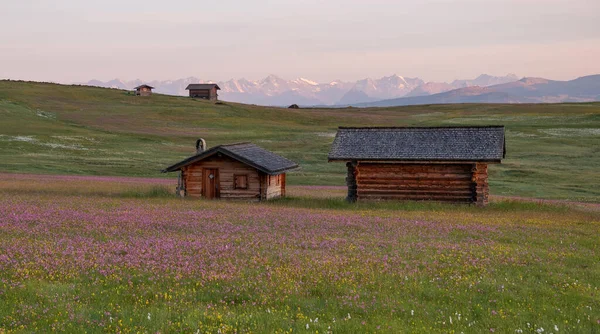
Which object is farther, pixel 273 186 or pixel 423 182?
pixel 273 186

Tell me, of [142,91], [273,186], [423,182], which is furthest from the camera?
[142,91]

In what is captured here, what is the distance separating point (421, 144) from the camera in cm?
3675

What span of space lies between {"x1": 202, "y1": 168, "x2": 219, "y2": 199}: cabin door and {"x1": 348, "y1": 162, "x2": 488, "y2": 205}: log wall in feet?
28.9

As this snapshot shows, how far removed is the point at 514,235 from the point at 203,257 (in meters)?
12.0

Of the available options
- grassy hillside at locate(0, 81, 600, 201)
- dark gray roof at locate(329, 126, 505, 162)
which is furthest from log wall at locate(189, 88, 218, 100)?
dark gray roof at locate(329, 126, 505, 162)

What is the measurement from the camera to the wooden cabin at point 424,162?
35.5 m

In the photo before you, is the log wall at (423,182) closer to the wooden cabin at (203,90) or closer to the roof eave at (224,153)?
the roof eave at (224,153)

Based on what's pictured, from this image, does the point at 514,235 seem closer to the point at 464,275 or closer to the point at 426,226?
the point at 426,226

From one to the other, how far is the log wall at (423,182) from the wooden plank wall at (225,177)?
6522mm

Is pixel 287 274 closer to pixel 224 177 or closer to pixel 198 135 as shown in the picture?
pixel 224 177

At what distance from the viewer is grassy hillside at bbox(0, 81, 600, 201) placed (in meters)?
54.8

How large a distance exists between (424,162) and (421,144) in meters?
1.46

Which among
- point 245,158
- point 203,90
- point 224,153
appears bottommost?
point 245,158

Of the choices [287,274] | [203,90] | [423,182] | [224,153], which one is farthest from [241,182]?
[203,90]
